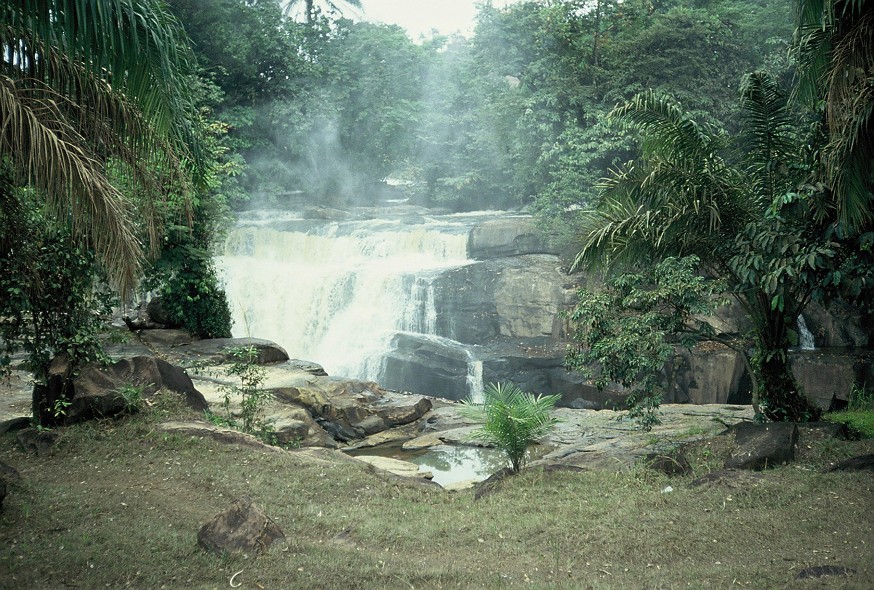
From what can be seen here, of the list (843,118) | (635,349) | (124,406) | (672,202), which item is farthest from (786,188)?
(124,406)

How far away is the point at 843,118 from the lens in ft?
21.5

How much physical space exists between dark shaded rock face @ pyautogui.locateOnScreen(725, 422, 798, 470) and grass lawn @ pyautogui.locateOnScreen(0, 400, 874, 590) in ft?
0.77

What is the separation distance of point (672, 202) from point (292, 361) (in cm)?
893

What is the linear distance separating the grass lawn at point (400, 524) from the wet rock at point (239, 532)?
0.09 meters

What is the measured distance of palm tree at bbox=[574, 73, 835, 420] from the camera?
28.0 feet

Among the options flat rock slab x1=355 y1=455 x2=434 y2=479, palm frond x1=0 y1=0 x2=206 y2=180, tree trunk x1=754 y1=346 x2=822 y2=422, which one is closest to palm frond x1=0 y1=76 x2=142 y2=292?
palm frond x1=0 y1=0 x2=206 y2=180

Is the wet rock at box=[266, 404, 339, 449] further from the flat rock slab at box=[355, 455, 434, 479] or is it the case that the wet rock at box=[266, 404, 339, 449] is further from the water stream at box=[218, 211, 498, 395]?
the water stream at box=[218, 211, 498, 395]

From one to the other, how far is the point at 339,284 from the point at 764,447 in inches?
530

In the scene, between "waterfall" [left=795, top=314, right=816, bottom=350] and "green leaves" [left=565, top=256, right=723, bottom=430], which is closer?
"green leaves" [left=565, top=256, right=723, bottom=430]

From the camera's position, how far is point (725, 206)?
878 centimetres

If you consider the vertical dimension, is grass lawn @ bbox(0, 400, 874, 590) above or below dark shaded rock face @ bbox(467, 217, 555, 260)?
below

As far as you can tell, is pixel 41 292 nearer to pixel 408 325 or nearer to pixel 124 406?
pixel 124 406

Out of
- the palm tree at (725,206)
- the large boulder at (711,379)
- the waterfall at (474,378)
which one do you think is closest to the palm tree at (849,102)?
the palm tree at (725,206)

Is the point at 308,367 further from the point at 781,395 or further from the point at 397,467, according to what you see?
the point at 781,395
